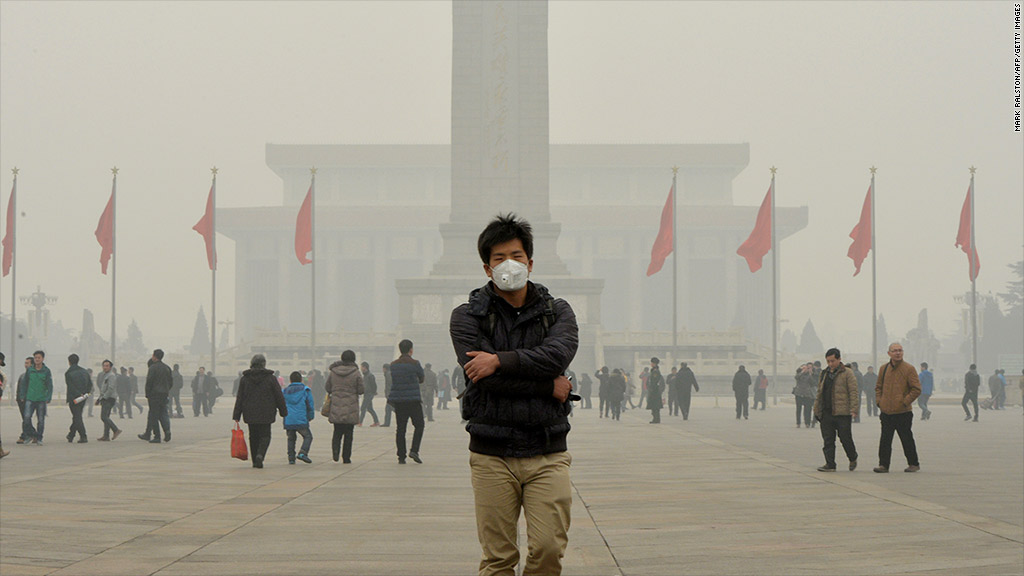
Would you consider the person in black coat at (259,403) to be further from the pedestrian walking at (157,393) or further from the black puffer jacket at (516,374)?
the black puffer jacket at (516,374)

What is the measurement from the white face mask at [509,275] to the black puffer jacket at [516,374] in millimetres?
143

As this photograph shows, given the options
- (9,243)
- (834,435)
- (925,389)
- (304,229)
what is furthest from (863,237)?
(834,435)

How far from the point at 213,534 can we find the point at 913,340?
349 feet

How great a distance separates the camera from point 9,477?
1739 cm

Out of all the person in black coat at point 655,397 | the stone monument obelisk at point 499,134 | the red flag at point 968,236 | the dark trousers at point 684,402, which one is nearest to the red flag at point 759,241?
the red flag at point 968,236

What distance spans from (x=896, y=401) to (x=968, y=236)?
34248 millimetres

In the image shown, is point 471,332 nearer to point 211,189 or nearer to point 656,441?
point 656,441

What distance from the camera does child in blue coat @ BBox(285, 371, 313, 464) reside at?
20062mm

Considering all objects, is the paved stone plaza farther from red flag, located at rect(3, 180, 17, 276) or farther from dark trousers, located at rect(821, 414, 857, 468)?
red flag, located at rect(3, 180, 17, 276)

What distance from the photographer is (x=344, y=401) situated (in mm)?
20125

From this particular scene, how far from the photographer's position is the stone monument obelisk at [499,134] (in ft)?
220

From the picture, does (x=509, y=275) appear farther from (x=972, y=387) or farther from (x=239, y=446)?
(x=972, y=387)

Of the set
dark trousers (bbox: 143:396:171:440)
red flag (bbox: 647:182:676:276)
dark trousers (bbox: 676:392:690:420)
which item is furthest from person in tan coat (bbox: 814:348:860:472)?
red flag (bbox: 647:182:676:276)

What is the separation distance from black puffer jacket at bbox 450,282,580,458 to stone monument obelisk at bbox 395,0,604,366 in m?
60.1
